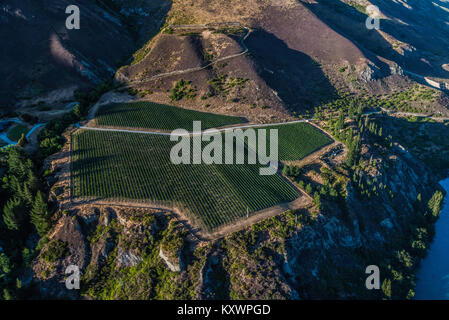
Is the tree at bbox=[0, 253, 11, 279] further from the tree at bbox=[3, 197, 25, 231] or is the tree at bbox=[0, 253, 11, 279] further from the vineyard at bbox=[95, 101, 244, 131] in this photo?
the vineyard at bbox=[95, 101, 244, 131]

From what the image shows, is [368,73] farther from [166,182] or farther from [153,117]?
[166,182]

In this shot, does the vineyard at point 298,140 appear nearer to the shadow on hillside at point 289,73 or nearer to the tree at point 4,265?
the shadow on hillside at point 289,73

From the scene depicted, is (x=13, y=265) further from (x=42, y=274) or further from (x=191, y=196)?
(x=191, y=196)

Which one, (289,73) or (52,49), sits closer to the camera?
(52,49)

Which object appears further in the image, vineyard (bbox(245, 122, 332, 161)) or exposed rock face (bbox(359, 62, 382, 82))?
exposed rock face (bbox(359, 62, 382, 82))

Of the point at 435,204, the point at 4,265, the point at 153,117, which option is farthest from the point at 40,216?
the point at 435,204

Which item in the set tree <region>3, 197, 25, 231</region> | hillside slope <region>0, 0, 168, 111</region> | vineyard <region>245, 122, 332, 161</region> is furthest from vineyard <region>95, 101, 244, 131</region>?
tree <region>3, 197, 25, 231</region>
